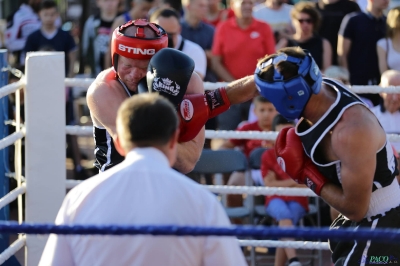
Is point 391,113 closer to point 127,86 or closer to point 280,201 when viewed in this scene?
point 280,201

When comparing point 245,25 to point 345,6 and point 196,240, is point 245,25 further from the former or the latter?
point 196,240

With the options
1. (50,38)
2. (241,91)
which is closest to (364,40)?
(50,38)

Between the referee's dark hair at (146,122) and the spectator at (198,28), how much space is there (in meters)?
4.57

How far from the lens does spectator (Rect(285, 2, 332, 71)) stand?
6703 millimetres

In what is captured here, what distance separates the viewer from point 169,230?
2.11 m

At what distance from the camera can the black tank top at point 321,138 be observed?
3.20m

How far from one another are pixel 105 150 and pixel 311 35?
11.8ft

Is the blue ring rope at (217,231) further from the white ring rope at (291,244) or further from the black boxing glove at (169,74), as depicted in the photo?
the white ring rope at (291,244)

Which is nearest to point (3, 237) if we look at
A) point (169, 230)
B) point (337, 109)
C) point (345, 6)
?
point (337, 109)

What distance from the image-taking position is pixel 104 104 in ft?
11.4

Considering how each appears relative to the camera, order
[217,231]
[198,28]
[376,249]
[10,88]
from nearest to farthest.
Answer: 1. [217,231]
2. [376,249]
3. [10,88]
4. [198,28]

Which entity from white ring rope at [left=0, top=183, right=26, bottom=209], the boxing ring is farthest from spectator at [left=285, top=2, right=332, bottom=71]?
white ring rope at [left=0, top=183, right=26, bottom=209]

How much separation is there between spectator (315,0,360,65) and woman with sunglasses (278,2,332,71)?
62 cm

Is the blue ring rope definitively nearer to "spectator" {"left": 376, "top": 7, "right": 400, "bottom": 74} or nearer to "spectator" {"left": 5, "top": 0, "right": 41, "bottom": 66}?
"spectator" {"left": 376, "top": 7, "right": 400, "bottom": 74}
